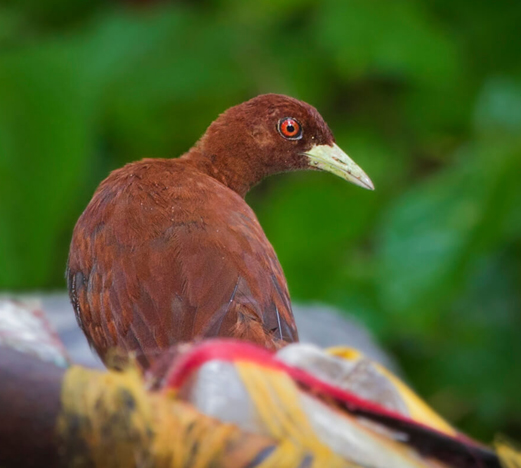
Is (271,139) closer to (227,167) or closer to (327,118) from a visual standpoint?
(227,167)

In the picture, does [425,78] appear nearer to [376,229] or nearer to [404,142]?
[404,142]

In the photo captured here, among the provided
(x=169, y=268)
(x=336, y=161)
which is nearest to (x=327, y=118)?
(x=336, y=161)

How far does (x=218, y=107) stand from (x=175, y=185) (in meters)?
2.41

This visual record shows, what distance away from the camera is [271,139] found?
2191 mm

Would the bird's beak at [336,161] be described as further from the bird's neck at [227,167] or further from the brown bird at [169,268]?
the brown bird at [169,268]

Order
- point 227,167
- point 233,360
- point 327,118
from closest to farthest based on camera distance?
point 233,360, point 227,167, point 327,118

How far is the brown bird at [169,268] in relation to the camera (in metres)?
1.58

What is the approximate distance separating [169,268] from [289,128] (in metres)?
0.68

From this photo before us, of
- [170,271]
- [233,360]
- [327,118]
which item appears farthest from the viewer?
[327,118]

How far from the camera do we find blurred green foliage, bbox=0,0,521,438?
148 inches

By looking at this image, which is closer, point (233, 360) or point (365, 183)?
point (233, 360)

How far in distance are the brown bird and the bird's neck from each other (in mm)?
111

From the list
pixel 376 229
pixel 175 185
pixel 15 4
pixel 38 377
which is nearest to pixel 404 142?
pixel 376 229

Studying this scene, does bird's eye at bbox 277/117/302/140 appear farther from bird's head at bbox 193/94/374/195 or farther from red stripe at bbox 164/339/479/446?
red stripe at bbox 164/339/479/446
